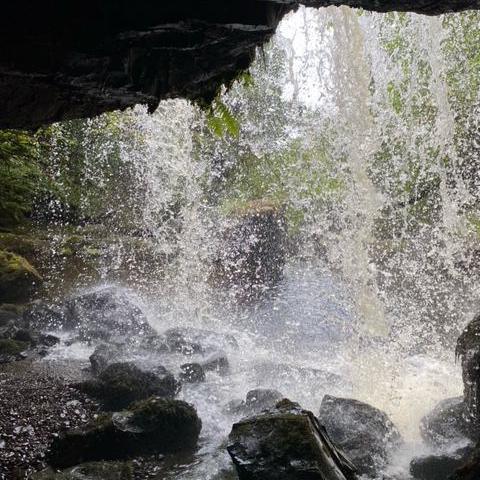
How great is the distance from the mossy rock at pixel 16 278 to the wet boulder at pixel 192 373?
17.4 feet

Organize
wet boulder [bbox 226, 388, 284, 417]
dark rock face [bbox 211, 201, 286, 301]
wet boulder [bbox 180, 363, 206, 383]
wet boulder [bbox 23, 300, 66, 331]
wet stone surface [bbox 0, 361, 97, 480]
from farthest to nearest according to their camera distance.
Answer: dark rock face [bbox 211, 201, 286, 301] < wet boulder [bbox 23, 300, 66, 331] < wet boulder [bbox 180, 363, 206, 383] < wet boulder [bbox 226, 388, 284, 417] < wet stone surface [bbox 0, 361, 97, 480]

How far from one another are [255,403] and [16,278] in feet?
23.4

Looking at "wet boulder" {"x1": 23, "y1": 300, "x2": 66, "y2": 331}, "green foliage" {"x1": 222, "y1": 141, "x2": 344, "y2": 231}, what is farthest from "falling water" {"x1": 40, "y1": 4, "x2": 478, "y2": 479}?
"wet boulder" {"x1": 23, "y1": 300, "x2": 66, "y2": 331}

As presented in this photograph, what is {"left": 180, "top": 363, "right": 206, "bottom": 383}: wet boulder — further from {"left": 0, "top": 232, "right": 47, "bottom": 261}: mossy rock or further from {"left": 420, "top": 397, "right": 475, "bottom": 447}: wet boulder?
{"left": 0, "top": 232, "right": 47, "bottom": 261}: mossy rock

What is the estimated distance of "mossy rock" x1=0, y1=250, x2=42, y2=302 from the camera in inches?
411

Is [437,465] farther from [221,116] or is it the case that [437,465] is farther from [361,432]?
[221,116]

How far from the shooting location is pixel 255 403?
6.02 metres

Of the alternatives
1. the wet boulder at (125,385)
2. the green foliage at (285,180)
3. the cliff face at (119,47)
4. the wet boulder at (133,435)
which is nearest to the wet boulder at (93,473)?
the wet boulder at (133,435)

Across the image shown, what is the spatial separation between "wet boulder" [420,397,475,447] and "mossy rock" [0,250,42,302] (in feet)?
29.3

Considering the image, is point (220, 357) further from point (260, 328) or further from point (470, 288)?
point (470, 288)

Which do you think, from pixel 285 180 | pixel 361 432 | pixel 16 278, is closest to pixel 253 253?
pixel 16 278

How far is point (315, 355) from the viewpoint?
9.29 metres

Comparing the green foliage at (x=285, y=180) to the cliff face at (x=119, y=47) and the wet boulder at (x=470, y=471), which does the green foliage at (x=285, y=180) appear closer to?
the cliff face at (x=119, y=47)

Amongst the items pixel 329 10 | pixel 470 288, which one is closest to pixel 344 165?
pixel 470 288
